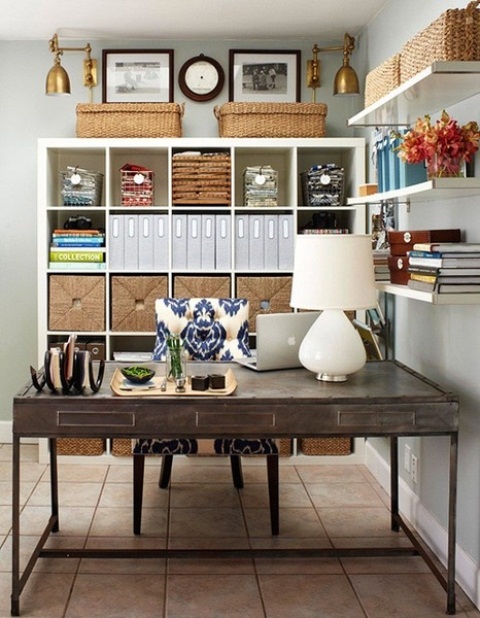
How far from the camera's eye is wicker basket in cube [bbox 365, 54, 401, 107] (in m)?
3.24

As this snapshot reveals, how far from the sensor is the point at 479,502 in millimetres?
3020

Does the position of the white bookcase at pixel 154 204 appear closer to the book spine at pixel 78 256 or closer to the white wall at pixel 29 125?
the book spine at pixel 78 256

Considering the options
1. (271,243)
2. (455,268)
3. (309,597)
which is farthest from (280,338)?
(271,243)

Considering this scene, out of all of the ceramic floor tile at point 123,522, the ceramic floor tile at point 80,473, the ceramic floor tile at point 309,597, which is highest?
the ceramic floor tile at point 80,473

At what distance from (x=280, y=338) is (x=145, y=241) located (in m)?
1.64

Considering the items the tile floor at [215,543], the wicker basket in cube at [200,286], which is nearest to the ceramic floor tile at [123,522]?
the tile floor at [215,543]

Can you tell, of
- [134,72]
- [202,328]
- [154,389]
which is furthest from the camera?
[134,72]

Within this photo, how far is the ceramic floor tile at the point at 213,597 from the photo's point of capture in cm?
297

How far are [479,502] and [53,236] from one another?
291cm

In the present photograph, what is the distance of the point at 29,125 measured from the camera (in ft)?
17.1

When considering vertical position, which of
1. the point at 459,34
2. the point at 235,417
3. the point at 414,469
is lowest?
the point at 414,469

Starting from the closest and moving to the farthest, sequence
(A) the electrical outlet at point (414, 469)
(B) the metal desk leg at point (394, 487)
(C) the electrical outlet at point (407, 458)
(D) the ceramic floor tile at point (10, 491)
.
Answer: (B) the metal desk leg at point (394, 487), (A) the electrical outlet at point (414, 469), (C) the electrical outlet at point (407, 458), (D) the ceramic floor tile at point (10, 491)

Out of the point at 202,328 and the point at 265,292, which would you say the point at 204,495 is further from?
the point at 265,292

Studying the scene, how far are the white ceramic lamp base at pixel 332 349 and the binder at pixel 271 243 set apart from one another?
1.61 meters
